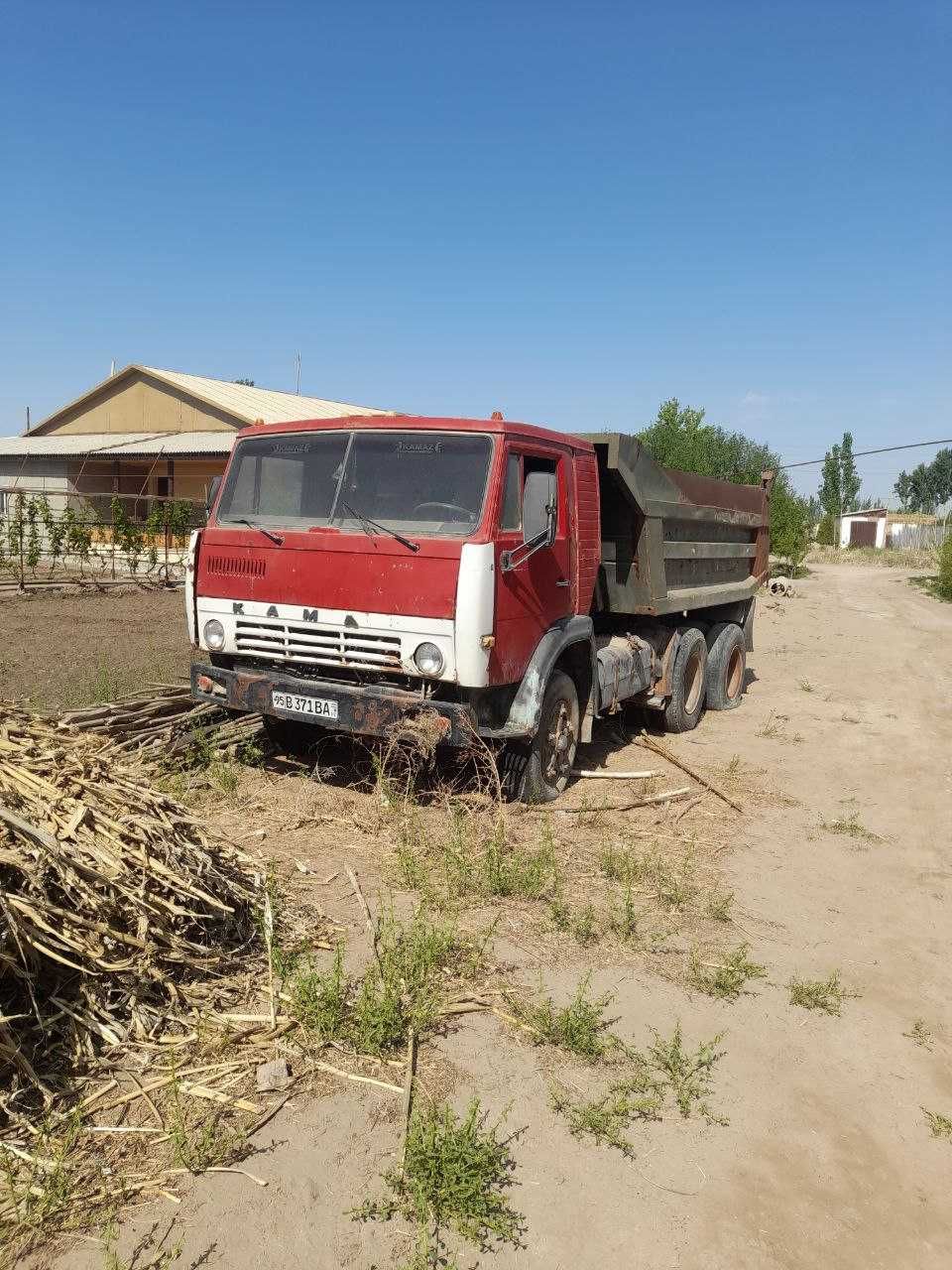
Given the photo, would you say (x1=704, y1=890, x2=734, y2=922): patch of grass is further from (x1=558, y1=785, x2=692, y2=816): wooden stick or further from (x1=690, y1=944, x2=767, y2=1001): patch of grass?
(x1=558, y1=785, x2=692, y2=816): wooden stick

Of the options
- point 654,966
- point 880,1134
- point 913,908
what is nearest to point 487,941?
point 654,966

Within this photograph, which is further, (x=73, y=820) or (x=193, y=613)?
(x=193, y=613)

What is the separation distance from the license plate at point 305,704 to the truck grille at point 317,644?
234 mm

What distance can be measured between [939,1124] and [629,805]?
3298 mm

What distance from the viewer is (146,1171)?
262 centimetres

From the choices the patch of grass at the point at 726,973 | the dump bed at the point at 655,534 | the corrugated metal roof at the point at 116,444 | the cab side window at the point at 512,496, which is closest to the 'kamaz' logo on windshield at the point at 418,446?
the cab side window at the point at 512,496

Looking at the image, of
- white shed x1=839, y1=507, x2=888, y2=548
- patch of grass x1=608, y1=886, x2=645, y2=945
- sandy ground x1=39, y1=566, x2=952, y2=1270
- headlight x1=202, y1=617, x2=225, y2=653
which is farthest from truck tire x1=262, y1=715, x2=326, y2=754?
white shed x1=839, y1=507, x2=888, y2=548

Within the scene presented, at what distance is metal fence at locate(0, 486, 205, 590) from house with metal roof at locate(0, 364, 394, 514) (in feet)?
10.0

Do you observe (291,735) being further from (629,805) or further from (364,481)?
(629,805)

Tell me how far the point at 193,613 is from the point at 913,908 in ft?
15.6

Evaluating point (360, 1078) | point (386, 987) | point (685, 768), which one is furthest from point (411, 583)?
point (685, 768)

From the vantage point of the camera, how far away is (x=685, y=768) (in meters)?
7.25

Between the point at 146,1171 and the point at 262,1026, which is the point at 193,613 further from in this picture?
the point at 146,1171

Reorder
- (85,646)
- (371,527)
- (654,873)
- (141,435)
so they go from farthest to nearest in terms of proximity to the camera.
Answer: (141,435) < (85,646) < (371,527) < (654,873)
